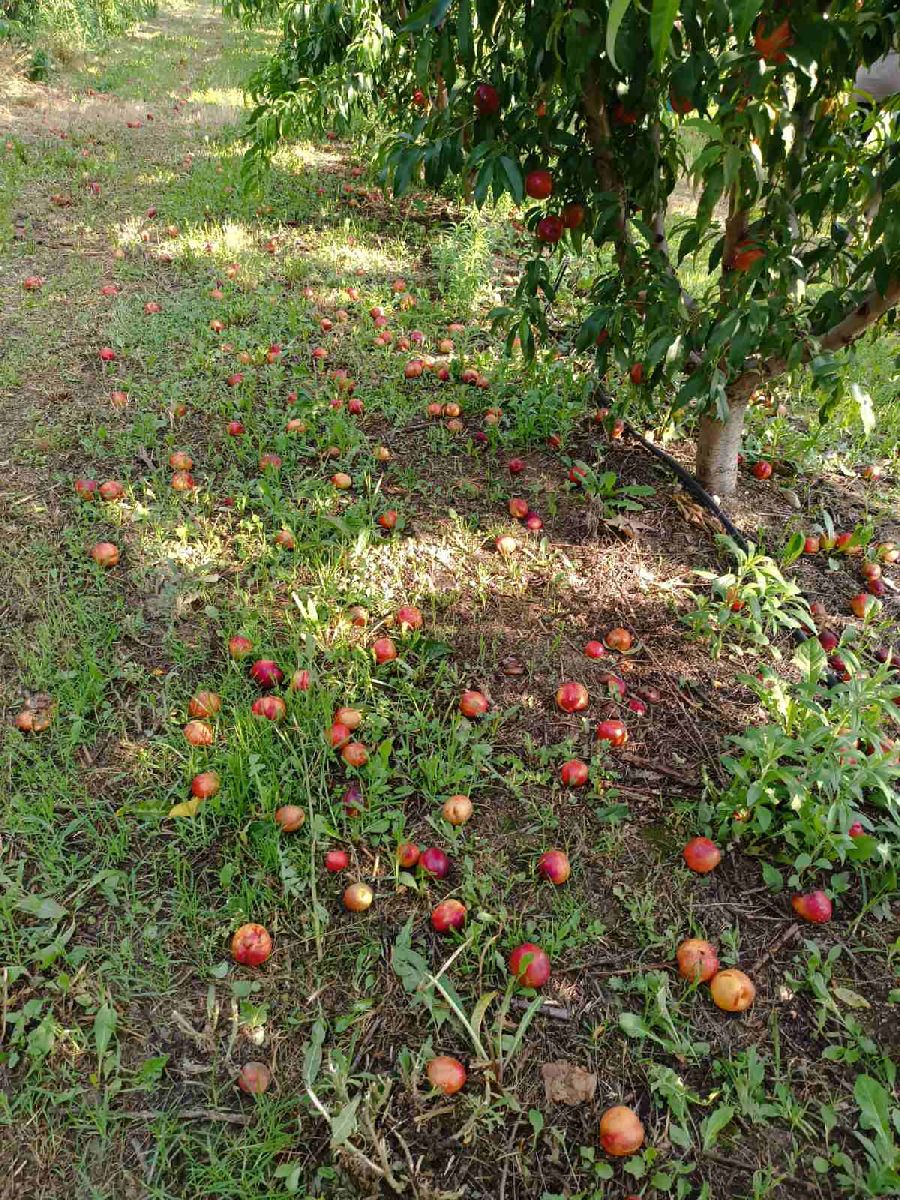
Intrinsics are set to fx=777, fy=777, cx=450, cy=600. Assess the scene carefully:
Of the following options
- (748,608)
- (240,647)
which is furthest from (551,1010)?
(748,608)

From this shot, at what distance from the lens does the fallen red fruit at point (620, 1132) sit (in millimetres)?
1553

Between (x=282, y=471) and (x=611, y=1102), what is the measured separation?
268 centimetres

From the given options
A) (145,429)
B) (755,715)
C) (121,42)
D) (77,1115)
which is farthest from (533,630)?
(121,42)

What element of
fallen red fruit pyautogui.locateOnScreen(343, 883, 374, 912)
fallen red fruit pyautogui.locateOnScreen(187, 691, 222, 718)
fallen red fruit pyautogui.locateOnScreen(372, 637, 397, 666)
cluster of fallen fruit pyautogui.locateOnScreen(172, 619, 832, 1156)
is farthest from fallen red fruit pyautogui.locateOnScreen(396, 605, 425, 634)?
fallen red fruit pyautogui.locateOnScreen(343, 883, 374, 912)

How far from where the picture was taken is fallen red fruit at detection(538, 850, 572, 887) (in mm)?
1999

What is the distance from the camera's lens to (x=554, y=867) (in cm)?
200

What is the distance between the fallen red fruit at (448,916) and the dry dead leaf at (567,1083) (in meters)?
0.36

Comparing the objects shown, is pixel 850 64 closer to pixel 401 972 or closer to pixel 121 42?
pixel 401 972

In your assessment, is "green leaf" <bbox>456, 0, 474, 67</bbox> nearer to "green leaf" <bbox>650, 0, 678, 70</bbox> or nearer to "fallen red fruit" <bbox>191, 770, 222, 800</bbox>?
"green leaf" <bbox>650, 0, 678, 70</bbox>

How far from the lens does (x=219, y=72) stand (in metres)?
10.7

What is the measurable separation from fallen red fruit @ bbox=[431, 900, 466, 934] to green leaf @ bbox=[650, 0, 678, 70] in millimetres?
1738

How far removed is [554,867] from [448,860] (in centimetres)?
28

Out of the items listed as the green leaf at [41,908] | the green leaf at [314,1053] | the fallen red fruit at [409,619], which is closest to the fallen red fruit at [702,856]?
the green leaf at [314,1053]

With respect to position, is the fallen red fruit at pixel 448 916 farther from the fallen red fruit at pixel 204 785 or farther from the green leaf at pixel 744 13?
the green leaf at pixel 744 13
